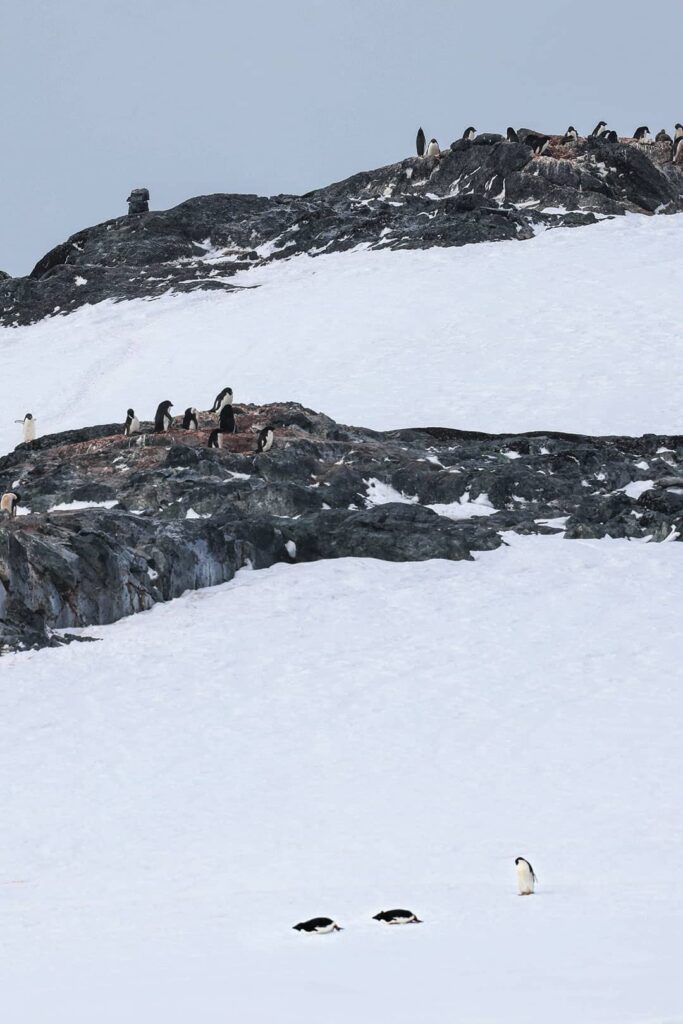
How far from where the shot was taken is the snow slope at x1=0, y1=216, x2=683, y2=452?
3809 cm

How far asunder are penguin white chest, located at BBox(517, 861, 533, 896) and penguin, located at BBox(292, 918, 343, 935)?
1.82m

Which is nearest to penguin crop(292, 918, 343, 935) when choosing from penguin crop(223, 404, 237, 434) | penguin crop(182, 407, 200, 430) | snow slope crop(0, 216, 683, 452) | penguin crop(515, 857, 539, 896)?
penguin crop(515, 857, 539, 896)

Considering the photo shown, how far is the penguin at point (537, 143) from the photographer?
2462 inches

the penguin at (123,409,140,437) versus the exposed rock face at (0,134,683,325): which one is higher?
the exposed rock face at (0,134,683,325)

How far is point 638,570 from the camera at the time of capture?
2331cm

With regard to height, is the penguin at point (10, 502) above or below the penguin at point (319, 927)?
above

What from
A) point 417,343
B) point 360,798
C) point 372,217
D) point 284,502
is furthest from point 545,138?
point 360,798

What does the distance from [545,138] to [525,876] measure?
56578mm

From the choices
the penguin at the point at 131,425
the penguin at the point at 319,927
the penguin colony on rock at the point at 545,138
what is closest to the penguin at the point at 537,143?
the penguin colony on rock at the point at 545,138

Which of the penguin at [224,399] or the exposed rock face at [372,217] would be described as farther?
the exposed rock face at [372,217]

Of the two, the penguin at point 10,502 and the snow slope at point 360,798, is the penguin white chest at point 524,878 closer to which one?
the snow slope at point 360,798

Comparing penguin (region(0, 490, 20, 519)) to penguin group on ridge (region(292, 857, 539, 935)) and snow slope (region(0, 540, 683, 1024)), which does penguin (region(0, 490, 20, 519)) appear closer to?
snow slope (region(0, 540, 683, 1024))

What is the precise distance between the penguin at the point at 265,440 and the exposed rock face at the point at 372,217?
87.7ft

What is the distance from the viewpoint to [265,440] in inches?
1192
